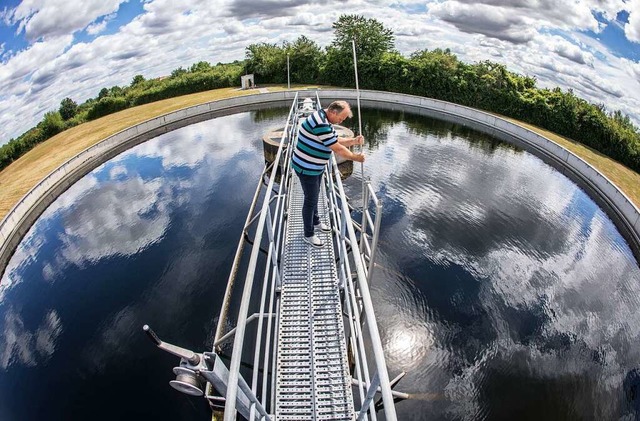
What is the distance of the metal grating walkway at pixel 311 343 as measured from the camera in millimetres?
4828

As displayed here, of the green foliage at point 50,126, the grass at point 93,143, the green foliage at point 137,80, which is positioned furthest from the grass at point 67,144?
the green foliage at point 137,80

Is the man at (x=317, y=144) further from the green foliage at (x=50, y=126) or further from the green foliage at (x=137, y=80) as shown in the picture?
the green foliage at (x=137, y=80)

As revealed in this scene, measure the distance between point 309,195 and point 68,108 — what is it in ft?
188

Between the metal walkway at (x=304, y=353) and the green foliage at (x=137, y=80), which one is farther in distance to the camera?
the green foliage at (x=137, y=80)

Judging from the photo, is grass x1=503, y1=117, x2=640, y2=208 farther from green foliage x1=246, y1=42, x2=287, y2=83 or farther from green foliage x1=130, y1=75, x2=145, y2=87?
green foliage x1=130, y1=75, x2=145, y2=87

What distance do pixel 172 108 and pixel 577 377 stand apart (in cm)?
3776

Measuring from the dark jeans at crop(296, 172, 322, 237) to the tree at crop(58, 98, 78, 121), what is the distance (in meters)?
54.5

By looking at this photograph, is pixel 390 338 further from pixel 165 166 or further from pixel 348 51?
pixel 348 51

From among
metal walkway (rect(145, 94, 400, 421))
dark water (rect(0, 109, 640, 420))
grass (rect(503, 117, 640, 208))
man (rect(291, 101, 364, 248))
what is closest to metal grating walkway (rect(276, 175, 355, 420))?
metal walkway (rect(145, 94, 400, 421))

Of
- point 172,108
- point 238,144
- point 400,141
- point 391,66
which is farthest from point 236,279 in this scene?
point 391,66

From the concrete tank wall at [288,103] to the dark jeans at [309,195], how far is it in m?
13.0

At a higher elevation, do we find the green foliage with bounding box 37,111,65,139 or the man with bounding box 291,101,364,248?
the man with bounding box 291,101,364,248

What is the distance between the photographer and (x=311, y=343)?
18.1 feet

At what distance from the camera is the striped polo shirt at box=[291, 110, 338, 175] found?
577 centimetres
